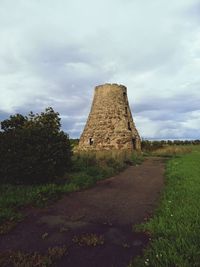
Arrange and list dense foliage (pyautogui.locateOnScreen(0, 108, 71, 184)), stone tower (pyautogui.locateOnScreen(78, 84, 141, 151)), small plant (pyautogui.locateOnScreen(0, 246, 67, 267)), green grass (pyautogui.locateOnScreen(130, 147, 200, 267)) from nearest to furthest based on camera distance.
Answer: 1. green grass (pyautogui.locateOnScreen(130, 147, 200, 267))
2. small plant (pyautogui.locateOnScreen(0, 246, 67, 267))
3. dense foliage (pyautogui.locateOnScreen(0, 108, 71, 184))
4. stone tower (pyautogui.locateOnScreen(78, 84, 141, 151))

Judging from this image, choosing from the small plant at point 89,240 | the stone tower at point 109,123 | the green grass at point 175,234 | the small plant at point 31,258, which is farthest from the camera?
the stone tower at point 109,123

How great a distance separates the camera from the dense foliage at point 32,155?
957 centimetres

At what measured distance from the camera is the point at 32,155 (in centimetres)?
976

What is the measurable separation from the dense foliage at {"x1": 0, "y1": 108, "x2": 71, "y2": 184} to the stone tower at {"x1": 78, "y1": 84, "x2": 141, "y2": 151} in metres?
19.1

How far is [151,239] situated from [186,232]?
0.69 m

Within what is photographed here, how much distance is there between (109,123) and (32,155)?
21109mm

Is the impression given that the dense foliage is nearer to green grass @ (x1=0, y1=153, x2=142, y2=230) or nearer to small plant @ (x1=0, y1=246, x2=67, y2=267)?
green grass @ (x1=0, y1=153, x2=142, y2=230)

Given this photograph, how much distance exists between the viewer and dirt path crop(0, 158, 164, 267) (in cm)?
428

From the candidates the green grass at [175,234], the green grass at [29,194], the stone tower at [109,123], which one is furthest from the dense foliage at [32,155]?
the stone tower at [109,123]

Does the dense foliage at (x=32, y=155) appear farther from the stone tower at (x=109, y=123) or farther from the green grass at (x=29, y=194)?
the stone tower at (x=109, y=123)

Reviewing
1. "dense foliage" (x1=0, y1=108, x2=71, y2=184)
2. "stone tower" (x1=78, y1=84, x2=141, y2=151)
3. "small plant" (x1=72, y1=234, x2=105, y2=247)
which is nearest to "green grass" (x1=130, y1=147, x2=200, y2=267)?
"small plant" (x1=72, y1=234, x2=105, y2=247)

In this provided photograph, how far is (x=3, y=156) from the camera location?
9.86 meters

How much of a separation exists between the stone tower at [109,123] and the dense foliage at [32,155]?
1907 centimetres

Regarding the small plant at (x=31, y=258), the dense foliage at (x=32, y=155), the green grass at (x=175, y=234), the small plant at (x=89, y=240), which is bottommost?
the small plant at (x=31, y=258)
